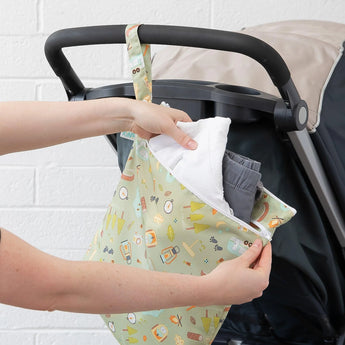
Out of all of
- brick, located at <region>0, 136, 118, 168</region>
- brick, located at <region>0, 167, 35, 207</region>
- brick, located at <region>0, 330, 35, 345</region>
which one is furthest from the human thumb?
brick, located at <region>0, 330, 35, 345</region>

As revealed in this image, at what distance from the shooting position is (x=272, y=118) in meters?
0.87

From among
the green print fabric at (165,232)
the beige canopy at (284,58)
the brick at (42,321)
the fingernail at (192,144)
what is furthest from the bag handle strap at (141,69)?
the brick at (42,321)

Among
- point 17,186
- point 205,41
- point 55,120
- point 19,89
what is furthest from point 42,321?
point 205,41

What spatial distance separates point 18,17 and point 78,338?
35.1 inches

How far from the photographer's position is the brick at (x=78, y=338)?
1.74 metres

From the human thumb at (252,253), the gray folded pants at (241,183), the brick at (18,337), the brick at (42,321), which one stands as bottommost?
the brick at (18,337)

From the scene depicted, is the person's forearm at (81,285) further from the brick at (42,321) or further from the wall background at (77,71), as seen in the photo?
the brick at (42,321)

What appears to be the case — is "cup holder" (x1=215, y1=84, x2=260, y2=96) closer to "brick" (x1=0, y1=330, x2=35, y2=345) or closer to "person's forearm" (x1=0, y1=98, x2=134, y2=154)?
"person's forearm" (x1=0, y1=98, x2=134, y2=154)

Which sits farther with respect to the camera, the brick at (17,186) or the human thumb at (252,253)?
the brick at (17,186)

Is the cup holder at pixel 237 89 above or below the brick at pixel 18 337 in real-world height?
above

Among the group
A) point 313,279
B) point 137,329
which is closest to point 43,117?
point 137,329

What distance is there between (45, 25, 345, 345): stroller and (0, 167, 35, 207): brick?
23.9 inches

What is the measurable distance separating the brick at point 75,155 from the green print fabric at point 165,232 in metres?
0.65

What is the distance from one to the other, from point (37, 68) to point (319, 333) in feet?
3.19
